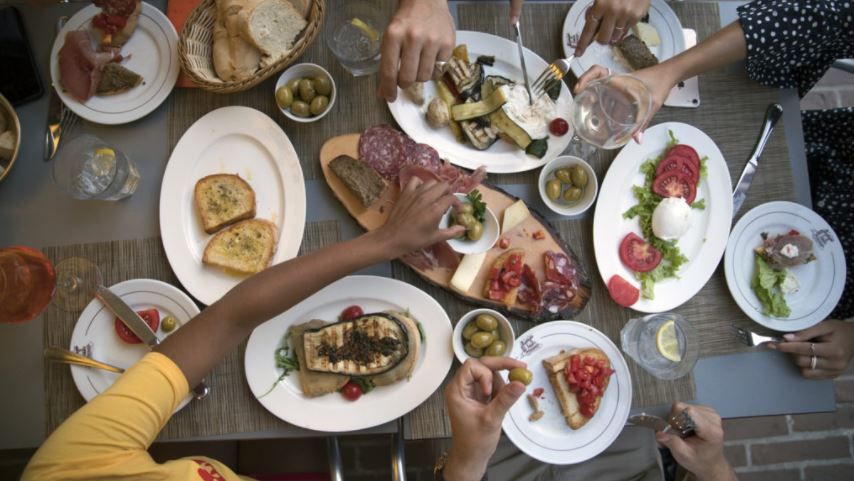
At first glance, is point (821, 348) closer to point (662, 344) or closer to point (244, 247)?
point (662, 344)

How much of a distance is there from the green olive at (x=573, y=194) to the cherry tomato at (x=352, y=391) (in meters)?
0.95

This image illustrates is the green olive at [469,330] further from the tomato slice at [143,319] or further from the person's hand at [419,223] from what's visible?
the tomato slice at [143,319]

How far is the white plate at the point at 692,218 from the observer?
1791mm

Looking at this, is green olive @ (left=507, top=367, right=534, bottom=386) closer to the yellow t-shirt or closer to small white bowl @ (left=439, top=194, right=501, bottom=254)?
small white bowl @ (left=439, top=194, right=501, bottom=254)

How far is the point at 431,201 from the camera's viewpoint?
62.0 inches

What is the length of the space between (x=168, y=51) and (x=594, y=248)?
1638 mm

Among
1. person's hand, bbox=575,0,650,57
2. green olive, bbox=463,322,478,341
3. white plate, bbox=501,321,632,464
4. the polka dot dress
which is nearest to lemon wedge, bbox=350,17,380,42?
person's hand, bbox=575,0,650,57

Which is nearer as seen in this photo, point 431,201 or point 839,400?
point 431,201

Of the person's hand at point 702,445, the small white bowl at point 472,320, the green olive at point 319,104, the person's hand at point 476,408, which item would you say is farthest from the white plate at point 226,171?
the person's hand at point 702,445

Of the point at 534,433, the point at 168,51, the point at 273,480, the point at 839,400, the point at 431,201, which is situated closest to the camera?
the point at 431,201

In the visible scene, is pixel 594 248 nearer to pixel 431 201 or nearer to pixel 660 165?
pixel 660 165

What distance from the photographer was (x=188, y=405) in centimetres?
168

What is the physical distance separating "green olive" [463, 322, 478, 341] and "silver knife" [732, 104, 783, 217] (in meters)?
1.03

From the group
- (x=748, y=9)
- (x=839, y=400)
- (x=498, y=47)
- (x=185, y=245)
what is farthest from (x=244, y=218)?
(x=839, y=400)
